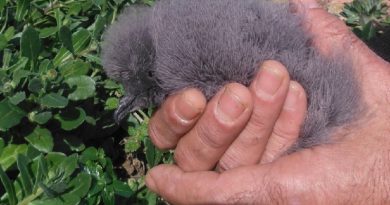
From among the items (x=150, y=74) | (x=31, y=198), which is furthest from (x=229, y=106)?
(x=31, y=198)

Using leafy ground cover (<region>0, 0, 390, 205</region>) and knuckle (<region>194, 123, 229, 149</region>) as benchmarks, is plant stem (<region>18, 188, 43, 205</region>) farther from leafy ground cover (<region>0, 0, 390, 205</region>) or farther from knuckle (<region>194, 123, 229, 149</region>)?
knuckle (<region>194, 123, 229, 149</region>)

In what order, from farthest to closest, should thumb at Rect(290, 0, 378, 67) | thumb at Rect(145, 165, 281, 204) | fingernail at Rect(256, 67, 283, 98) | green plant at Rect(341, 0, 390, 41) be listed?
green plant at Rect(341, 0, 390, 41), thumb at Rect(290, 0, 378, 67), thumb at Rect(145, 165, 281, 204), fingernail at Rect(256, 67, 283, 98)

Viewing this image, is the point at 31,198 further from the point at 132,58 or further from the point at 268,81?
the point at 268,81

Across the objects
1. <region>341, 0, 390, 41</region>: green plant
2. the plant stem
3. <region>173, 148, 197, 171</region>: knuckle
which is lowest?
<region>341, 0, 390, 41</region>: green plant

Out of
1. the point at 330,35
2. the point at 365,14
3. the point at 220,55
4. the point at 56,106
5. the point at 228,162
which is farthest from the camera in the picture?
the point at 365,14

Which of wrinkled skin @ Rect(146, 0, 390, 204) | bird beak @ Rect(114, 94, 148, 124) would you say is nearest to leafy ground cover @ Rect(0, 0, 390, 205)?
bird beak @ Rect(114, 94, 148, 124)

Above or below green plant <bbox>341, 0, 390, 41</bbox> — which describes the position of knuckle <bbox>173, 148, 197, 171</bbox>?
above

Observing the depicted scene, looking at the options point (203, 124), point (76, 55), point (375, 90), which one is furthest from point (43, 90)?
point (375, 90)
